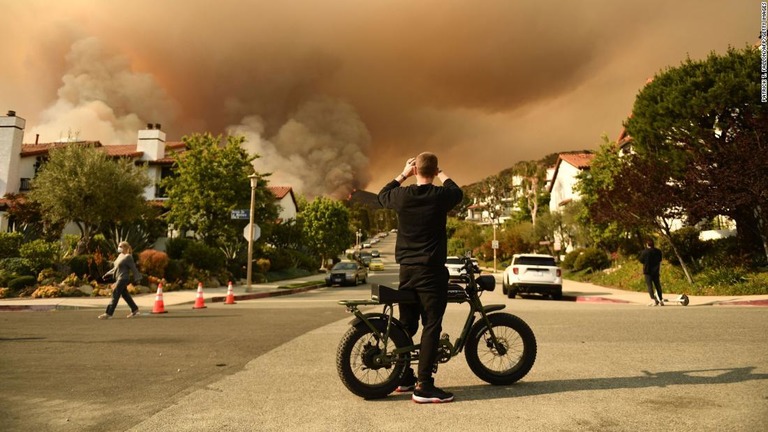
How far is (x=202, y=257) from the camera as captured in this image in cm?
2411

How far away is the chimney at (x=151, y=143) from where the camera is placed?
121ft

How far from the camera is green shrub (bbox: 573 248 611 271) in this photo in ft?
105

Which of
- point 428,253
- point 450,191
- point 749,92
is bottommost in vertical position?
point 428,253

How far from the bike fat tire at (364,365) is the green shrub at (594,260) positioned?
30863 millimetres

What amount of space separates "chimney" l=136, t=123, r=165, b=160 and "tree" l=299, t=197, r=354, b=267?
791 inches

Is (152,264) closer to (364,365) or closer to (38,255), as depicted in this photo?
(38,255)

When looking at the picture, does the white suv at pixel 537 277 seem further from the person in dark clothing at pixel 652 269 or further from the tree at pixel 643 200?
the tree at pixel 643 200

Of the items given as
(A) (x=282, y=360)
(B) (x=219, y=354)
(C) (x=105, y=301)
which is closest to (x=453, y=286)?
(A) (x=282, y=360)

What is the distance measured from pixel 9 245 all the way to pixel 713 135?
29.0 m

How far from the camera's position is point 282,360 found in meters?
6.13

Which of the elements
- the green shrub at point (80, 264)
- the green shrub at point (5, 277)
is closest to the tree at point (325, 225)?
the green shrub at point (80, 264)

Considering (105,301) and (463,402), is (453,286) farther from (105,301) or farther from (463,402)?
(105,301)

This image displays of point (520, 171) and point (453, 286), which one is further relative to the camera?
point (520, 171)

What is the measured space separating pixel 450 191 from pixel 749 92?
21.9 m
